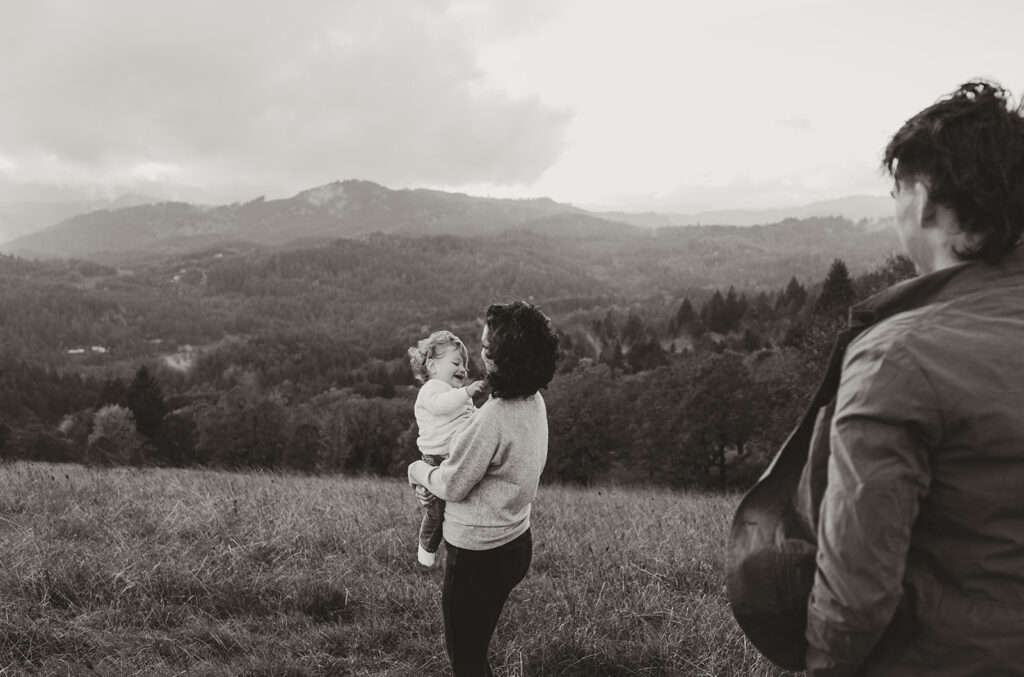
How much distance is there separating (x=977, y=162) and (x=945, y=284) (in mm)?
273

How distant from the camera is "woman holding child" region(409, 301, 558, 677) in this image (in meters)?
2.66

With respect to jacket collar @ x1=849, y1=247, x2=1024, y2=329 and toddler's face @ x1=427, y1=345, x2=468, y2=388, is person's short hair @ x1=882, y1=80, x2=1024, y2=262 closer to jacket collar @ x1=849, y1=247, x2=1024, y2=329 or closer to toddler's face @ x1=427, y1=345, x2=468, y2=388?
jacket collar @ x1=849, y1=247, x2=1024, y2=329

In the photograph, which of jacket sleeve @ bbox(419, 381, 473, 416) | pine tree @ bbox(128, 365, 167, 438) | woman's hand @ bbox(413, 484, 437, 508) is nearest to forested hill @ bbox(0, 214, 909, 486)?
pine tree @ bbox(128, 365, 167, 438)

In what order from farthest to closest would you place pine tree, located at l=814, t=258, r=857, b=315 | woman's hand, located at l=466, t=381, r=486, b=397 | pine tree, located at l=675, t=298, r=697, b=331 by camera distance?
pine tree, located at l=675, t=298, r=697, b=331 < pine tree, located at l=814, t=258, r=857, b=315 < woman's hand, located at l=466, t=381, r=486, b=397

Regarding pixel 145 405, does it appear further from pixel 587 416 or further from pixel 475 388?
pixel 475 388

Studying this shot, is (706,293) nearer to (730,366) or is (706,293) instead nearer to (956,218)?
(730,366)

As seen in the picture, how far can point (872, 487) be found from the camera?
4.51 feet

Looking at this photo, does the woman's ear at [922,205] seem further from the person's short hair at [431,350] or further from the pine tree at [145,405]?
the pine tree at [145,405]

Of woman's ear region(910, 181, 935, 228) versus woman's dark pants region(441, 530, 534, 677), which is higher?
woman's ear region(910, 181, 935, 228)

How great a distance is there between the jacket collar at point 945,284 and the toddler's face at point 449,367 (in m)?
2.15

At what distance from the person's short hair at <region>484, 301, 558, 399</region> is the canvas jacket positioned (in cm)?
135

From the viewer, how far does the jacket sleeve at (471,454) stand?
8.66 ft

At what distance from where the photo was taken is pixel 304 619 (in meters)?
4.00

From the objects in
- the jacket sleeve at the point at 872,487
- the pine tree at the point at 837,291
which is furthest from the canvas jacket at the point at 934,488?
the pine tree at the point at 837,291
